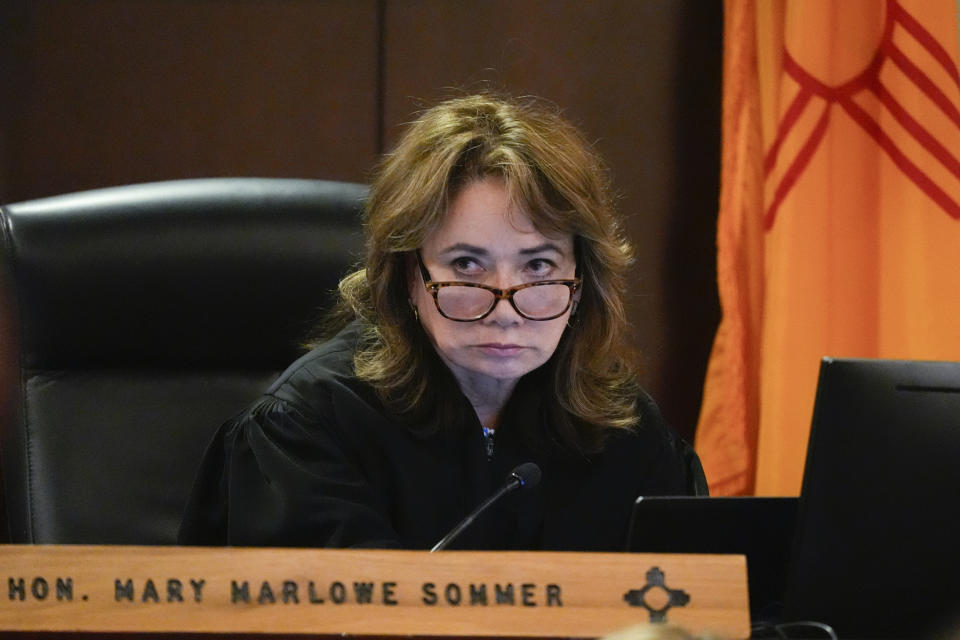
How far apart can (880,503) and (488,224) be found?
558 mm

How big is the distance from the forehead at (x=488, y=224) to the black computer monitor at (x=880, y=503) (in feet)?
1.59

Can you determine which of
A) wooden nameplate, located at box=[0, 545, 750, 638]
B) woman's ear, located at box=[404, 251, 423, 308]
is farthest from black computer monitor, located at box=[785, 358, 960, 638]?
woman's ear, located at box=[404, 251, 423, 308]

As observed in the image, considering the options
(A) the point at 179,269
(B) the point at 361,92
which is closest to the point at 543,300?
(A) the point at 179,269

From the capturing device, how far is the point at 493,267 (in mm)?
1263

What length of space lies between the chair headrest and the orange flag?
79 centimetres

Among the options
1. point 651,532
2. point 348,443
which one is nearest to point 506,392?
point 348,443

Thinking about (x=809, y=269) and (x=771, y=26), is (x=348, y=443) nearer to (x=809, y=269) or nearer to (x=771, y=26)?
(x=809, y=269)

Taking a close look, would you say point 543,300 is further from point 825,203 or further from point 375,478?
point 825,203

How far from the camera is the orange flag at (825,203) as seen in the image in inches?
70.7

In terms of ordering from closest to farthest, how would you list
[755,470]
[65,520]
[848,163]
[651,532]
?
[651,532] → [65,520] → [848,163] → [755,470]

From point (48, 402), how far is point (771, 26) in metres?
1.32

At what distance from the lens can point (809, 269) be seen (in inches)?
73.9

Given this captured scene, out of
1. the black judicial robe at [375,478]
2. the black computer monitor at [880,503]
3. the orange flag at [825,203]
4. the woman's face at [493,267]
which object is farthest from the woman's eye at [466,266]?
the orange flag at [825,203]

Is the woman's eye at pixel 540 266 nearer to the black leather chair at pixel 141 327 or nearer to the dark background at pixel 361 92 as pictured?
the black leather chair at pixel 141 327
